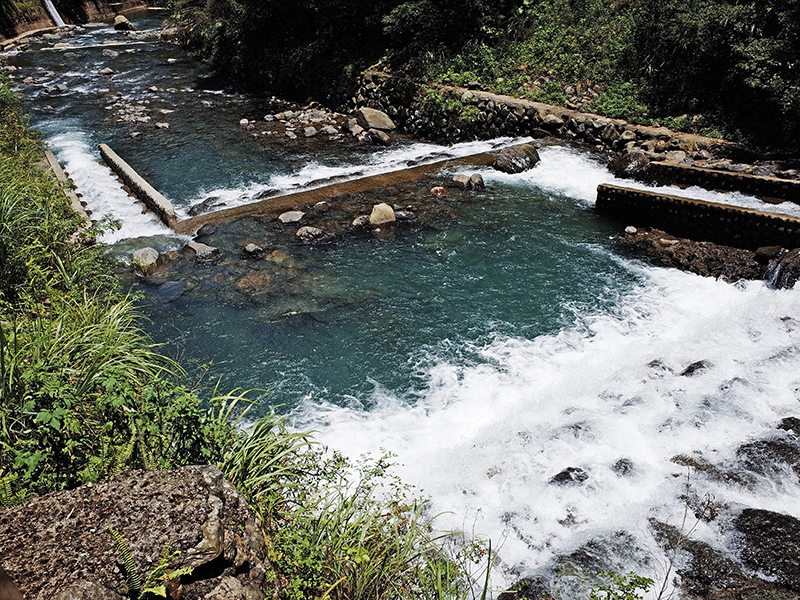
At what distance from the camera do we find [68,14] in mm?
31297

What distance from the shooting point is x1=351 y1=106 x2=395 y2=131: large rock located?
1510cm

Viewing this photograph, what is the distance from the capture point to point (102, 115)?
16.8 meters

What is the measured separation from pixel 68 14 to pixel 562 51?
1237 inches

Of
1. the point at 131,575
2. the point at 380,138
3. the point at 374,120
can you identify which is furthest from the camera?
the point at 374,120

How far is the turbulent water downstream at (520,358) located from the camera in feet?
15.8

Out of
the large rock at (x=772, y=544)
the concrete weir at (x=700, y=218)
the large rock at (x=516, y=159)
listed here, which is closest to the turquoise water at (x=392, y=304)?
the concrete weir at (x=700, y=218)

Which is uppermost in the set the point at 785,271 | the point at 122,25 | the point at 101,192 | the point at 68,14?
the point at 68,14

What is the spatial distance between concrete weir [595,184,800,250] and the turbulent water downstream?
1.84 ft

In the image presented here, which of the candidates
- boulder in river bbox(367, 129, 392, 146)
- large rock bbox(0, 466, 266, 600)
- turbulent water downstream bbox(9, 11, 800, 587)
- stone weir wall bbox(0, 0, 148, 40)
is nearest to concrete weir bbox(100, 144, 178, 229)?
turbulent water downstream bbox(9, 11, 800, 587)

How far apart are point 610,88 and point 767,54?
141 inches

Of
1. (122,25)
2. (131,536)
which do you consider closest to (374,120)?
(131,536)

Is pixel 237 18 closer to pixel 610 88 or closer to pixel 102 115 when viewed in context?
pixel 102 115

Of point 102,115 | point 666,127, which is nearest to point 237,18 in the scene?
point 102,115

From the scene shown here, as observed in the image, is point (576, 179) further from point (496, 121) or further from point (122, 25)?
point (122, 25)
